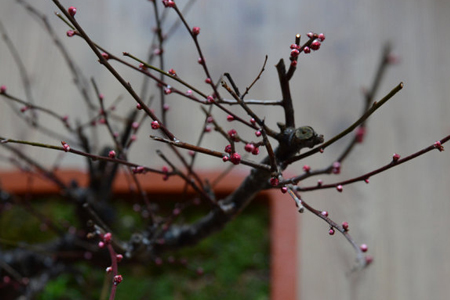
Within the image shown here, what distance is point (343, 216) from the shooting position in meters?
0.87

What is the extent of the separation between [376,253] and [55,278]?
0.50m

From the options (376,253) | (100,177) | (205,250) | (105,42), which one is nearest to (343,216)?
(376,253)

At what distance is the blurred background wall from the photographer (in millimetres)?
847

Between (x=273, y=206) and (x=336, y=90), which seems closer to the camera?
(x=273, y=206)

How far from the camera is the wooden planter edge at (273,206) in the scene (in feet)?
2.50

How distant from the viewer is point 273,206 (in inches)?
31.7

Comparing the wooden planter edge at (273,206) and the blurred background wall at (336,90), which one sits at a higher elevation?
the blurred background wall at (336,90)

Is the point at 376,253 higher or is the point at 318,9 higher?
the point at 318,9

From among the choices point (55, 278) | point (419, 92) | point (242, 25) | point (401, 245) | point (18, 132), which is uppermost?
point (242, 25)

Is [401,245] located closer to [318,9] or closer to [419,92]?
[419,92]

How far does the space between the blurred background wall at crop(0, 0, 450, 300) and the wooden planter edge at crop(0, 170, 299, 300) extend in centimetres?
7

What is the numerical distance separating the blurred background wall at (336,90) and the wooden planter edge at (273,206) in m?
0.07

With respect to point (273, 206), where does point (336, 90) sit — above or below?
above

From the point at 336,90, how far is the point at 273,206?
0.28 m
